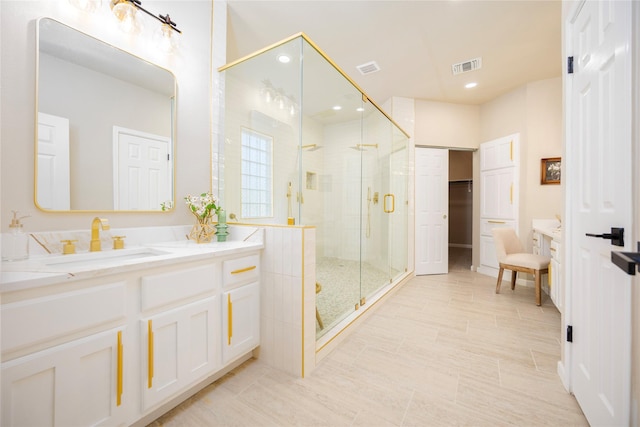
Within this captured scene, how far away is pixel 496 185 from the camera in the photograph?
413 centimetres

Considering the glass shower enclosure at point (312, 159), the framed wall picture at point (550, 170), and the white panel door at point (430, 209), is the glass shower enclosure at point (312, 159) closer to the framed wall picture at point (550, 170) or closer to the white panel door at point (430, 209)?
the white panel door at point (430, 209)

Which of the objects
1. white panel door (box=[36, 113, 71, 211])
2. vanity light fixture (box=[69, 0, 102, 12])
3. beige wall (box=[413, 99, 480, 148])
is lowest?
white panel door (box=[36, 113, 71, 211])

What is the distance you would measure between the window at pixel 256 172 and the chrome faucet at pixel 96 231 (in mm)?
892

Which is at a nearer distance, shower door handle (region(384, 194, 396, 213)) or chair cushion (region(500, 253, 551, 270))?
chair cushion (region(500, 253, 551, 270))

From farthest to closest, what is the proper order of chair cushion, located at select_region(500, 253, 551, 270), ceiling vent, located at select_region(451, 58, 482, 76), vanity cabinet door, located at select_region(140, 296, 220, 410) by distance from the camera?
1. ceiling vent, located at select_region(451, 58, 482, 76)
2. chair cushion, located at select_region(500, 253, 551, 270)
3. vanity cabinet door, located at select_region(140, 296, 220, 410)

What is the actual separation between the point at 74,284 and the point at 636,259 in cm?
185

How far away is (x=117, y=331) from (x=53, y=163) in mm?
987

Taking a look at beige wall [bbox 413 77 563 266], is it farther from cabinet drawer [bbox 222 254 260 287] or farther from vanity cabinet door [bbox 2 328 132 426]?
vanity cabinet door [bbox 2 328 132 426]

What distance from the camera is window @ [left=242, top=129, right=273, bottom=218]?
2.13m

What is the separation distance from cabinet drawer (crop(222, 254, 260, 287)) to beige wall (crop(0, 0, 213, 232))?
67 cm

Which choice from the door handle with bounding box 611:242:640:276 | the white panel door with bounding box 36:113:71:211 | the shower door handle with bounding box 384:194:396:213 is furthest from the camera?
the shower door handle with bounding box 384:194:396:213

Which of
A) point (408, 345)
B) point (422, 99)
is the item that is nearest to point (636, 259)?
point (408, 345)

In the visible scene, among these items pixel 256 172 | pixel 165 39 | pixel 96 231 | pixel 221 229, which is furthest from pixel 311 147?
pixel 96 231

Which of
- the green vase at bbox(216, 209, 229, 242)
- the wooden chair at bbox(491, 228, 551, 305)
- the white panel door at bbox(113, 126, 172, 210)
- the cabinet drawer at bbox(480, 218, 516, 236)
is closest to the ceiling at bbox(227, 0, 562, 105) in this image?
the white panel door at bbox(113, 126, 172, 210)
